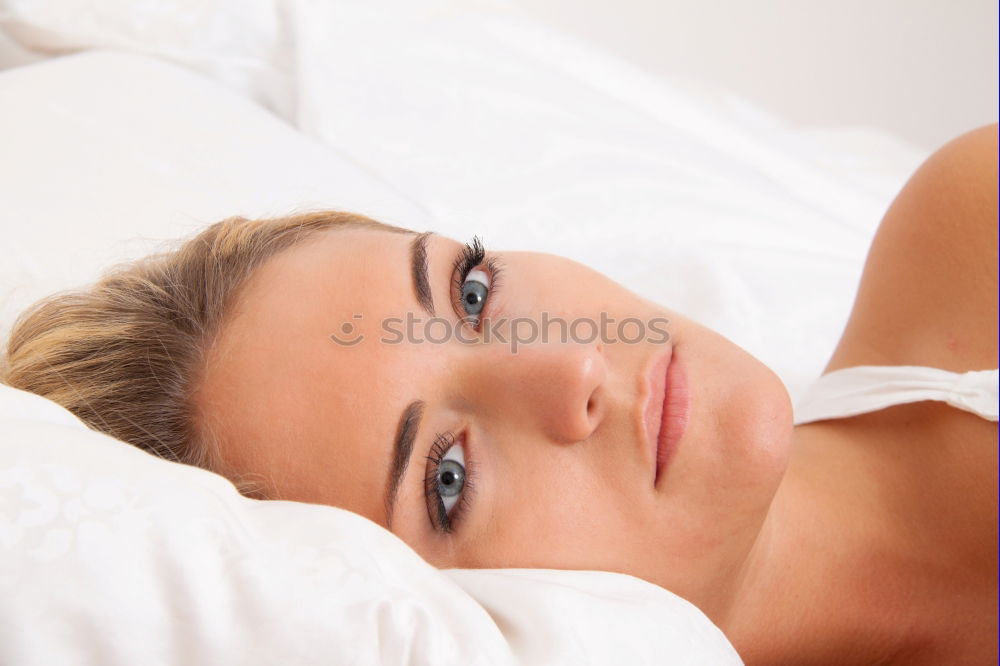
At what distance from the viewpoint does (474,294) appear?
3.64ft

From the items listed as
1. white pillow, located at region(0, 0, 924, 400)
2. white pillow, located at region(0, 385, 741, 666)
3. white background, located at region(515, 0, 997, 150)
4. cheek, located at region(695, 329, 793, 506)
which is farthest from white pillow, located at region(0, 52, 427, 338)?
white background, located at region(515, 0, 997, 150)

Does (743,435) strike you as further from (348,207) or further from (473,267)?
(348,207)

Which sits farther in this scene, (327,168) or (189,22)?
(189,22)

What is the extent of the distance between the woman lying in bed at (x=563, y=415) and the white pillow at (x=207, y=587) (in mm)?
154

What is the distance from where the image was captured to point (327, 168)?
1626 millimetres

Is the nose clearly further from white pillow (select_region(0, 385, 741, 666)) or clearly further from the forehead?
white pillow (select_region(0, 385, 741, 666))

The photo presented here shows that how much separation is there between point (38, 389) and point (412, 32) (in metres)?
1.19

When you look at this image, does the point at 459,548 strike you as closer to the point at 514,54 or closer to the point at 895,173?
the point at 514,54

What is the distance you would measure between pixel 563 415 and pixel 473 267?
0.92 ft

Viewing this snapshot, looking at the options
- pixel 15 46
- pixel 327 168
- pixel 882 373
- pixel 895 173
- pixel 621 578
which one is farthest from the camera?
pixel 895 173

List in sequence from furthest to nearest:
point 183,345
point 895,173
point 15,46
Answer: point 895,173 < point 15,46 < point 183,345

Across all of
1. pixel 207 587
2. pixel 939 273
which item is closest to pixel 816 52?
pixel 939 273

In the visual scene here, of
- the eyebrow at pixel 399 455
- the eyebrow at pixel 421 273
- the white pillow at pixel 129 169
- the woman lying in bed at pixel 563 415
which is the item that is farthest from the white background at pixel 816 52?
the eyebrow at pixel 399 455

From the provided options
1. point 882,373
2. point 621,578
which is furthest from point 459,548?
point 882,373
